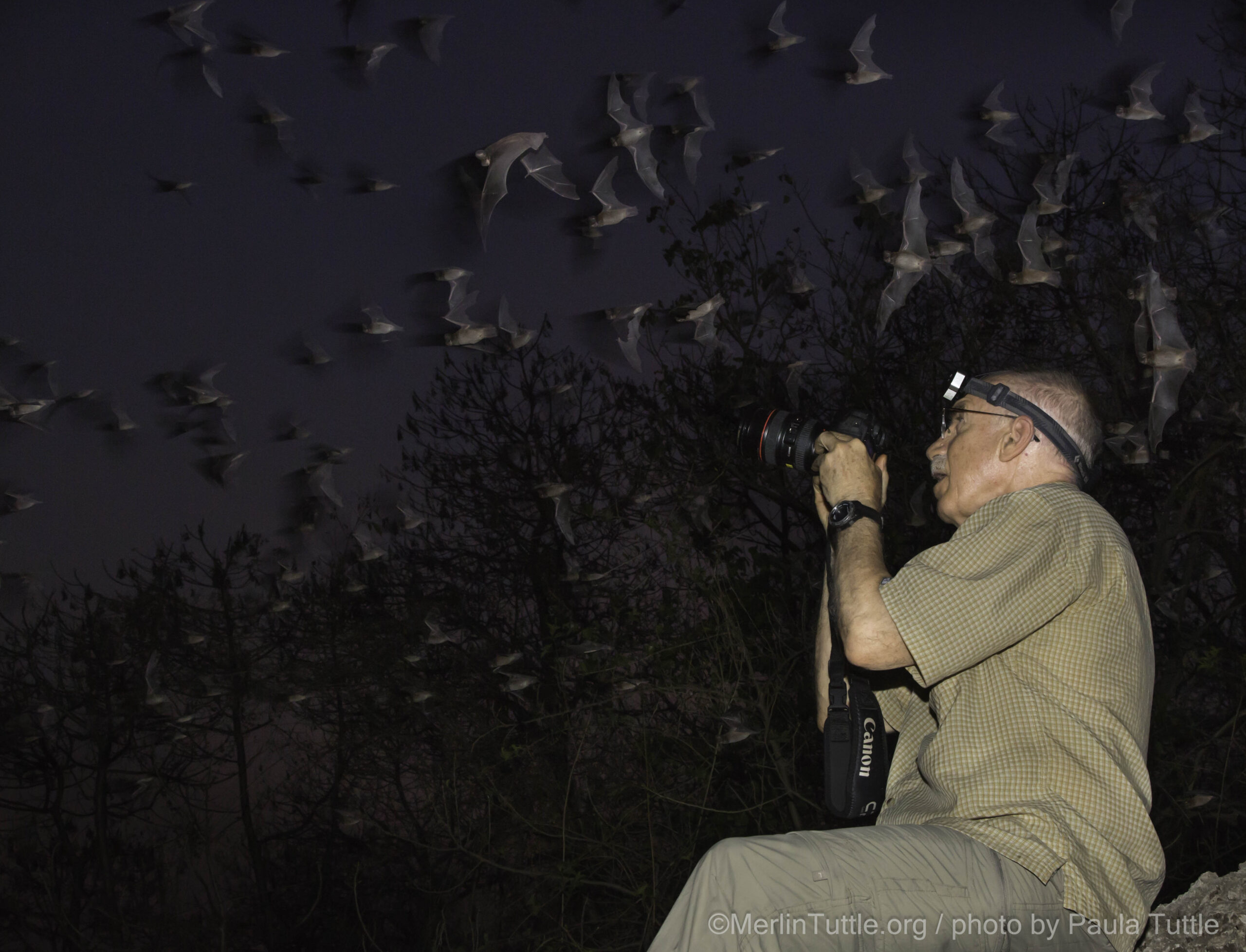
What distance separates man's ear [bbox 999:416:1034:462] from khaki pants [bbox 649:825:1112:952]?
29.2 inches

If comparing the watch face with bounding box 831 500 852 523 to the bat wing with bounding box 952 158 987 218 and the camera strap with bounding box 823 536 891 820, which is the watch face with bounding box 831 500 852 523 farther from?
the bat wing with bounding box 952 158 987 218

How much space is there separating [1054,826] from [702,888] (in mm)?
579

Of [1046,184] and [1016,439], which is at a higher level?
[1046,184]

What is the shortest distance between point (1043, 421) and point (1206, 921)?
1295 millimetres

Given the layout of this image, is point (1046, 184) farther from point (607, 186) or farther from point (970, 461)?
point (970, 461)

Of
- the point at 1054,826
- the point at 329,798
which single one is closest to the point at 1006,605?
the point at 1054,826

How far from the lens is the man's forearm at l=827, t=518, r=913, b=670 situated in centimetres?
176

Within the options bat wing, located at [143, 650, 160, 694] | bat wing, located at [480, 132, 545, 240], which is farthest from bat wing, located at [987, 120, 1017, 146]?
bat wing, located at [143, 650, 160, 694]

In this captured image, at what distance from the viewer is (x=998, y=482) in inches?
80.1

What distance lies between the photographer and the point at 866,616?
178 cm

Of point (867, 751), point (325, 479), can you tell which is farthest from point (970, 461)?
point (325, 479)

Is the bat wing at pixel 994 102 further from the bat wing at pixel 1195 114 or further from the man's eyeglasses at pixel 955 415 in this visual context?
the man's eyeglasses at pixel 955 415

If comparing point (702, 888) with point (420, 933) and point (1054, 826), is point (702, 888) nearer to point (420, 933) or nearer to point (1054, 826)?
point (1054, 826)

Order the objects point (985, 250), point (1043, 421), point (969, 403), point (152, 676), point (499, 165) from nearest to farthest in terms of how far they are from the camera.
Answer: point (1043, 421) → point (969, 403) → point (499, 165) → point (985, 250) → point (152, 676)
